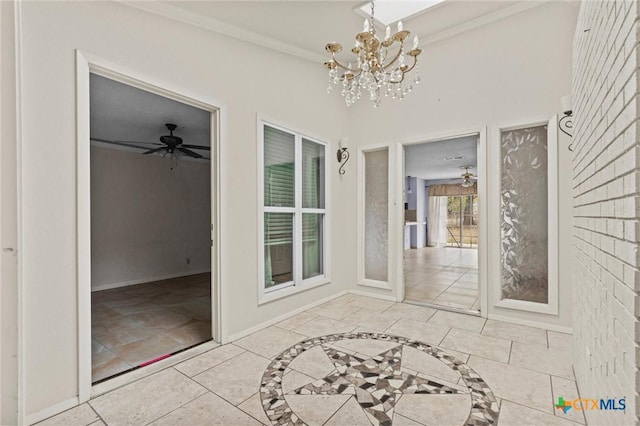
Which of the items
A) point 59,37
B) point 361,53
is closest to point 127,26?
point 59,37

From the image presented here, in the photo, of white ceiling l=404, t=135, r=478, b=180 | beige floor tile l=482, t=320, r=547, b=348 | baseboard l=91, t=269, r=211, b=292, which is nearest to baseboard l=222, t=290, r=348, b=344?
beige floor tile l=482, t=320, r=547, b=348

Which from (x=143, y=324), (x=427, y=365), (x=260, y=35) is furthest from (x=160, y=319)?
(x=260, y=35)

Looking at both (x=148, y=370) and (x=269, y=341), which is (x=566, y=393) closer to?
(x=269, y=341)

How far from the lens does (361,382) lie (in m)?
2.00

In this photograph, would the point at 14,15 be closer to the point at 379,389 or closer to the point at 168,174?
the point at 379,389

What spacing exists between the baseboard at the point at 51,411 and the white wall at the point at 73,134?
0.09ft

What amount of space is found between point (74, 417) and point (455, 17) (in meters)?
4.52

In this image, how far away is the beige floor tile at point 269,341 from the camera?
8.18 feet

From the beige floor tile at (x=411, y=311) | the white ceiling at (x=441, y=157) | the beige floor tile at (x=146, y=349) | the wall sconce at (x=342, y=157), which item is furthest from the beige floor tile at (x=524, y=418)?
the white ceiling at (x=441, y=157)

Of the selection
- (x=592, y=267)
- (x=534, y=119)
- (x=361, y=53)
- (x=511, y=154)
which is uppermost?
(x=361, y=53)

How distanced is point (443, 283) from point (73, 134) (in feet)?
16.8

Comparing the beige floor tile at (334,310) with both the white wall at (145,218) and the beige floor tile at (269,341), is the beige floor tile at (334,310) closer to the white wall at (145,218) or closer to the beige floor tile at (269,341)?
the beige floor tile at (269,341)

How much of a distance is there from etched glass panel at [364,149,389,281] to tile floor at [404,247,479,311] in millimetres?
611

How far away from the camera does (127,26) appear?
2.09m
